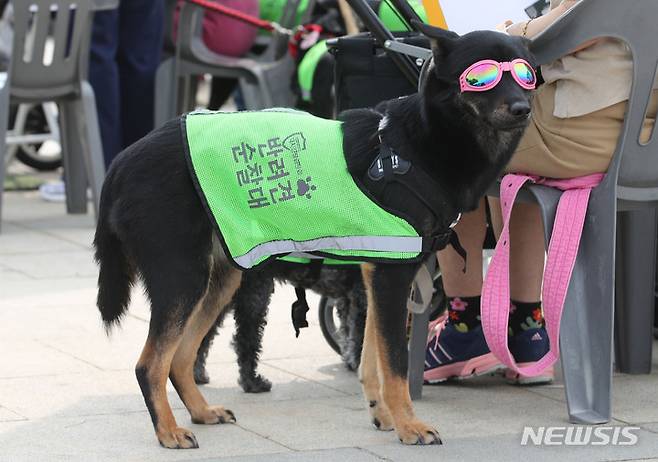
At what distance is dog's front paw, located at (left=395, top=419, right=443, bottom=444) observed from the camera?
3.94 m

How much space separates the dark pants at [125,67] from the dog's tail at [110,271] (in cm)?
433

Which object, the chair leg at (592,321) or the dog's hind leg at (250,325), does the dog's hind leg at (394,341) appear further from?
the dog's hind leg at (250,325)

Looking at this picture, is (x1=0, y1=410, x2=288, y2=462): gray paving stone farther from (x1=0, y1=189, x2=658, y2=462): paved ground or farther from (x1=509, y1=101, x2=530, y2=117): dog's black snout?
(x1=509, y1=101, x2=530, y2=117): dog's black snout

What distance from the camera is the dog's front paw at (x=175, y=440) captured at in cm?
390

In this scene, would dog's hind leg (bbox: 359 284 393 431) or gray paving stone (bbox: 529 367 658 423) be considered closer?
dog's hind leg (bbox: 359 284 393 431)

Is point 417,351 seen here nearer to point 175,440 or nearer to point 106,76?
point 175,440

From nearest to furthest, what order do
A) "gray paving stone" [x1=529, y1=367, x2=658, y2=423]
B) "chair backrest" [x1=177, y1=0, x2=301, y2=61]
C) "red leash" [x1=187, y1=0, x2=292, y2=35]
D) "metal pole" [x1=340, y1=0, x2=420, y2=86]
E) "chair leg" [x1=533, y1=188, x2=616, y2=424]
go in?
"chair leg" [x1=533, y1=188, x2=616, y2=424] → "gray paving stone" [x1=529, y1=367, x2=658, y2=423] → "metal pole" [x1=340, y1=0, x2=420, y2=86] → "red leash" [x1=187, y1=0, x2=292, y2=35] → "chair backrest" [x1=177, y1=0, x2=301, y2=61]

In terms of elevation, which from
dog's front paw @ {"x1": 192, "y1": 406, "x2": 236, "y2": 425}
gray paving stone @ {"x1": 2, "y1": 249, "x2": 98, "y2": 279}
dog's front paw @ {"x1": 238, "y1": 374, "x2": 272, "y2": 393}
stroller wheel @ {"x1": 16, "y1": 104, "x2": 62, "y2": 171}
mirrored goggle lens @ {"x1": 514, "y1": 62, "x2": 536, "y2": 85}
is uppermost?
mirrored goggle lens @ {"x1": 514, "y1": 62, "x2": 536, "y2": 85}

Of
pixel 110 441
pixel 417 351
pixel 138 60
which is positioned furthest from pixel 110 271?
pixel 138 60

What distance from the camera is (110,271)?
13.4 feet

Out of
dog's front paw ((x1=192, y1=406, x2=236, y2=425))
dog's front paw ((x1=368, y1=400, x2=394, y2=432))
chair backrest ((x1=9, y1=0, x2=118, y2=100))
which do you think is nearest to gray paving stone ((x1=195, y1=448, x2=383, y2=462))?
dog's front paw ((x1=368, y1=400, x2=394, y2=432))

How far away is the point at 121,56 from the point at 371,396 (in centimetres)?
501

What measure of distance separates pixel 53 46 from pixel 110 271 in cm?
386

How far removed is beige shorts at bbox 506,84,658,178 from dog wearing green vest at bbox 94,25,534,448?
1.00 ft
